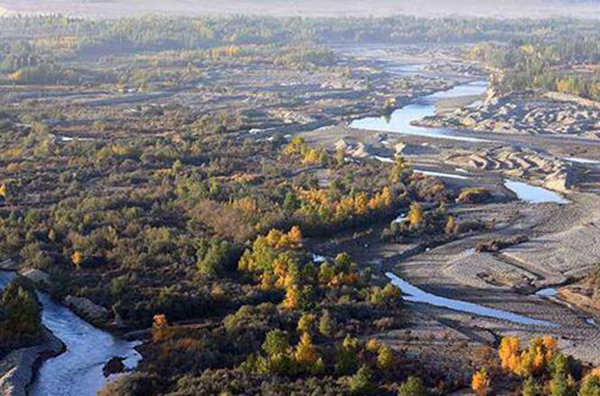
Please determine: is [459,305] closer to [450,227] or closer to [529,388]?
[529,388]

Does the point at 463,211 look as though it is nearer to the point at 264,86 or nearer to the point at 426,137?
the point at 426,137

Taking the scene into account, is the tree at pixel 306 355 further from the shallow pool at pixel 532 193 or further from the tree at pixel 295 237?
the shallow pool at pixel 532 193

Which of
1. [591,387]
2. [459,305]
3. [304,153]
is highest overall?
[591,387]

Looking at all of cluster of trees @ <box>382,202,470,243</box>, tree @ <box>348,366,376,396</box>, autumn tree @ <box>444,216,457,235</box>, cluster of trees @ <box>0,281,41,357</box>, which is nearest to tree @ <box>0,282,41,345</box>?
cluster of trees @ <box>0,281,41,357</box>

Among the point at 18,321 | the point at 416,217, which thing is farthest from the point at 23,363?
the point at 416,217

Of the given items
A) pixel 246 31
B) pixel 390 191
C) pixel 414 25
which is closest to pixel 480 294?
pixel 390 191

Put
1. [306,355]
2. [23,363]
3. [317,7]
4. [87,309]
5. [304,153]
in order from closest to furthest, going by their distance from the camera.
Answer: [306,355], [23,363], [87,309], [304,153], [317,7]
